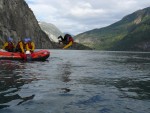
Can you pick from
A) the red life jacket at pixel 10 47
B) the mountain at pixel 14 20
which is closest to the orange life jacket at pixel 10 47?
→ the red life jacket at pixel 10 47

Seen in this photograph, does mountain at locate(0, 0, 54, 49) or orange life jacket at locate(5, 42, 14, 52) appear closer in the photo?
orange life jacket at locate(5, 42, 14, 52)

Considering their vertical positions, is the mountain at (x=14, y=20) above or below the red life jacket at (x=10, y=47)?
above

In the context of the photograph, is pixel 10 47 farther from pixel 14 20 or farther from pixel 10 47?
pixel 14 20

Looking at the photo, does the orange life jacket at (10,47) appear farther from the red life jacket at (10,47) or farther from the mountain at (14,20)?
the mountain at (14,20)

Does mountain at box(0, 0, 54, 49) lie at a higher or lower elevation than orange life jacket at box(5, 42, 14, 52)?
higher

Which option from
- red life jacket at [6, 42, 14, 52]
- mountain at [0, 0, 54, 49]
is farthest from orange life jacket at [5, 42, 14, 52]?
mountain at [0, 0, 54, 49]

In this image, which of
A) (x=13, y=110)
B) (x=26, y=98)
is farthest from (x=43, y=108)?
(x=26, y=98)

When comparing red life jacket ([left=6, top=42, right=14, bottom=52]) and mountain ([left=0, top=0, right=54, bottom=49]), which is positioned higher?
mountain ([left=0, top=0, right=54, bottom=49])

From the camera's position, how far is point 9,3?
565 feet

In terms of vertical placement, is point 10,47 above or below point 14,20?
below

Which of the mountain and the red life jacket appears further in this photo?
the mountain

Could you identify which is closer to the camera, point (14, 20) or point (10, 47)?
point (10, 47)

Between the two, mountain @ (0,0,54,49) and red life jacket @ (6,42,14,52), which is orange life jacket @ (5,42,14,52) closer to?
red life jacket @ (6,42,14,52)

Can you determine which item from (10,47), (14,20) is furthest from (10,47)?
(14,20)
